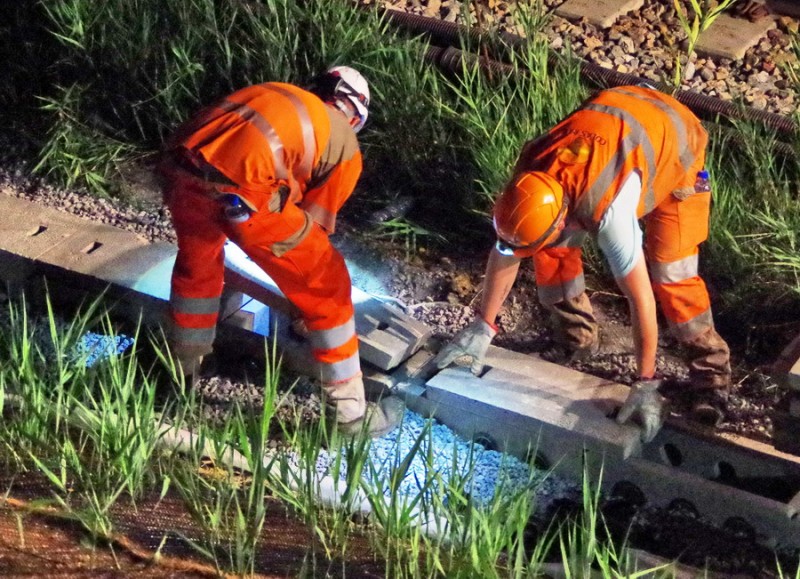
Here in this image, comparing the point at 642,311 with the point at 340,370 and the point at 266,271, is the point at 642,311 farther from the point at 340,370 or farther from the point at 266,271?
the point at 266,271

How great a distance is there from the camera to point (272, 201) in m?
3.46

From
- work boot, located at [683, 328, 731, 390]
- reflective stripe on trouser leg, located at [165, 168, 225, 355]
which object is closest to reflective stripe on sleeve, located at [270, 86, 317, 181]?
reflective stripe on trouser leg, located at [165, 168, 225, 355]

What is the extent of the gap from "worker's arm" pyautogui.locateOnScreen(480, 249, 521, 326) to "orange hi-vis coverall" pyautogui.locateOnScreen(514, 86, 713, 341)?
0.55 feet

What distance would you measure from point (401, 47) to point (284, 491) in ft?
8.65

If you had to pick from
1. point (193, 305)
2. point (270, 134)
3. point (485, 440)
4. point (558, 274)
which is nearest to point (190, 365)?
point (193, 305)

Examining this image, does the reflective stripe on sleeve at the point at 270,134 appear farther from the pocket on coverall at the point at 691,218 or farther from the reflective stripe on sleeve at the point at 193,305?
the pocket on coverall at the point at 691,218

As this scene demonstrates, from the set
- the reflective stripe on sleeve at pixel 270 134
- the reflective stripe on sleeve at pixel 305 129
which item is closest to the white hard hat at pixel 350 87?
the reflective stripe on sleeve at pixel 305 129

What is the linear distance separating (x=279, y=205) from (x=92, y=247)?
122 cm

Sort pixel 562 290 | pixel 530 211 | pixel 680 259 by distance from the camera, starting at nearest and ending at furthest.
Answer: pixel 530 211 → pixel 680 259 → pixel 562 290

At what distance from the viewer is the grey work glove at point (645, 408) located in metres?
3.50

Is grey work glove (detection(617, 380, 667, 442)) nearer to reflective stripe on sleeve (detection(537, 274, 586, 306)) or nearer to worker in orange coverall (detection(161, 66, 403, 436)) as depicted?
reflective stripe on sleeve (detection(537, 274, 586, 306))

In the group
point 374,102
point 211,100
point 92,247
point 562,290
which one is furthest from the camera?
point 211,100

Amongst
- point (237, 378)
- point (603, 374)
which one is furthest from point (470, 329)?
point (237, 378)

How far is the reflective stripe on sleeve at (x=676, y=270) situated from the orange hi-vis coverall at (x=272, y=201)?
1048 mm
